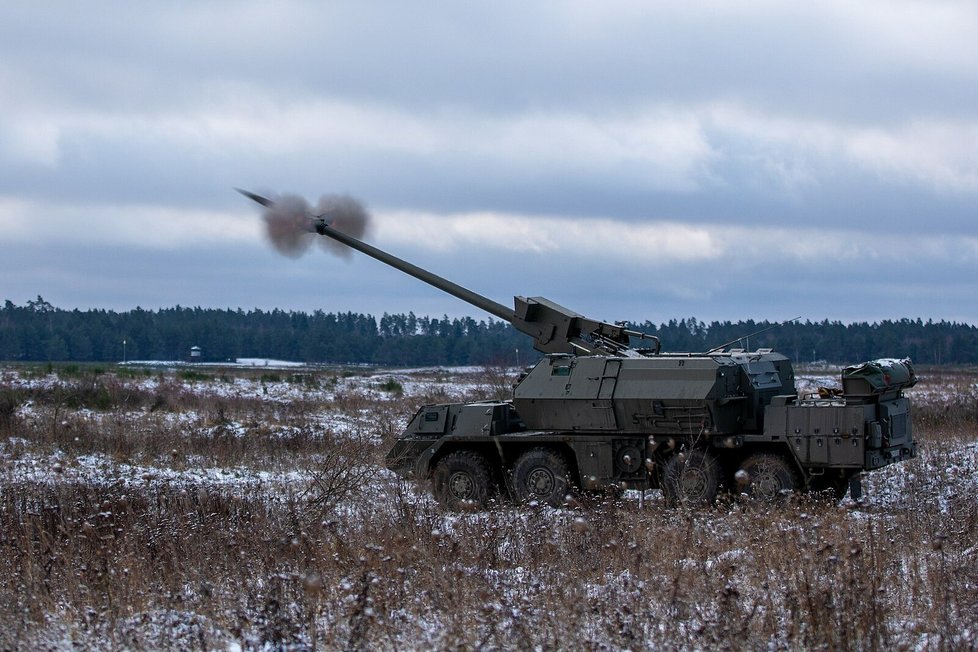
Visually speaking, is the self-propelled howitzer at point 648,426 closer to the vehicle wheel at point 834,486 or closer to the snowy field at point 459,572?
the vehicle wheel at point 834,486

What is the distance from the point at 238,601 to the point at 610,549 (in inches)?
108

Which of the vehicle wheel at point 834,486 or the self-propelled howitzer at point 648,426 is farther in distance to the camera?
the vehicle wheel at point 834,486

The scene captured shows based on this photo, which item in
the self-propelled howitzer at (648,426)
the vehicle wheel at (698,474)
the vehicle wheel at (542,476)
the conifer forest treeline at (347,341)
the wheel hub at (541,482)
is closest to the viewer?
the self-propelled howitzer at (648,426)

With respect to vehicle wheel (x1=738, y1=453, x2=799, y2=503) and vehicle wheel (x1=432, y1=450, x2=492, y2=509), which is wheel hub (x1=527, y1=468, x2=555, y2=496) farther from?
vehicle wheel (x1=738, y1=453, x2=799, y2=503)

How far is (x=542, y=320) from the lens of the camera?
1595cm

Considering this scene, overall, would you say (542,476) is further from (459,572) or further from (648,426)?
(459,572)

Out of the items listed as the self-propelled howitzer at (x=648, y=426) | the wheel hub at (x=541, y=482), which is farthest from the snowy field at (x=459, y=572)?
the wheel hub at (x=541, y=482)

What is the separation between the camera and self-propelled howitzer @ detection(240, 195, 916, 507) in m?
13.7

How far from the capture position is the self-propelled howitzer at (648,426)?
45.1 feet

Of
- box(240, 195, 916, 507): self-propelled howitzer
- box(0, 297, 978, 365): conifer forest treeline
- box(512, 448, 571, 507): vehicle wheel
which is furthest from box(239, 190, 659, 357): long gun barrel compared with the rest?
box(0, 297, 978, 365): conifer forest treeline

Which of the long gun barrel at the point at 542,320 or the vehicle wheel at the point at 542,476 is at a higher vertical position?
the long gun barrel at the point at 542,320

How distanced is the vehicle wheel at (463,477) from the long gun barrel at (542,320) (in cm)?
163

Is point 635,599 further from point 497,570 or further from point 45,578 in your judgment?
point 45,578

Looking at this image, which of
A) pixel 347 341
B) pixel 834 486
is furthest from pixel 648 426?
pixel 347 341
